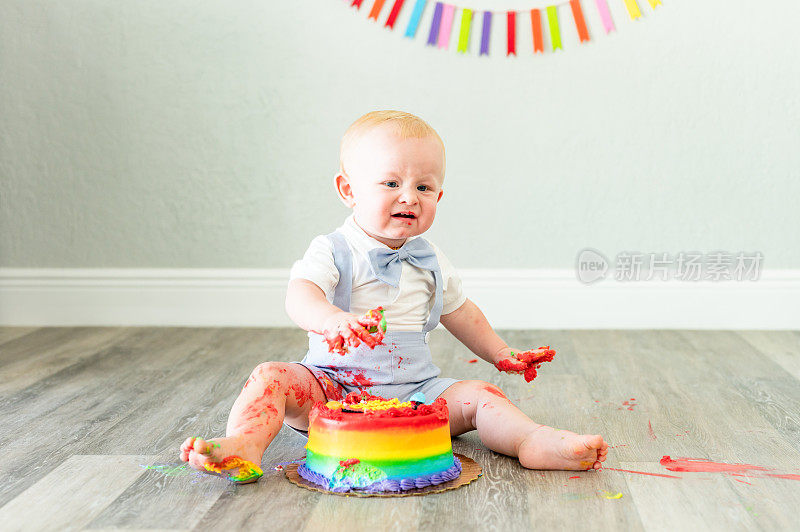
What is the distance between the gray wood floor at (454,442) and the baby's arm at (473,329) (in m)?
0.16

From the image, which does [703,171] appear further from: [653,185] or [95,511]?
[95,511]

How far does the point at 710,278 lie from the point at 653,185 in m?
0.29

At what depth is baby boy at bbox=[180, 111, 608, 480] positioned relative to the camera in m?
1.22

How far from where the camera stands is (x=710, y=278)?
7.91 ft

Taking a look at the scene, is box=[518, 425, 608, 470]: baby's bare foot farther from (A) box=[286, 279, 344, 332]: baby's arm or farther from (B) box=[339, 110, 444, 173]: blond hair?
(B) box=[339, 110, 444, 173]: blond hair

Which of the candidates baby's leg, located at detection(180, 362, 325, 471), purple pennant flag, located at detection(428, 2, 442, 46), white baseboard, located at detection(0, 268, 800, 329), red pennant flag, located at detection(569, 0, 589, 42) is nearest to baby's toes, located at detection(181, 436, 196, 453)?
baby's leg, located at detection(180, 362, 325, 471)

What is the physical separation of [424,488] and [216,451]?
0.84ft

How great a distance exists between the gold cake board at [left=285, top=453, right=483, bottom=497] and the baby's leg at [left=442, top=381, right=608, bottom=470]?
0.06 meters

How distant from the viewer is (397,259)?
138 cm

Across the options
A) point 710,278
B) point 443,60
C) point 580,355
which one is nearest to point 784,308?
point 710,278

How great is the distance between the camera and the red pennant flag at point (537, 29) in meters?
2.38

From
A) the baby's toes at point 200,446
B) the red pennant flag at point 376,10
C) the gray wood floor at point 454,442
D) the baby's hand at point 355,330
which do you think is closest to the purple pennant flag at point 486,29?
the red pennant flag at point 376,10

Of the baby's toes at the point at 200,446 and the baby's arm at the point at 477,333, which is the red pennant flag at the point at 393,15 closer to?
the baby's arm at the point at 477,333

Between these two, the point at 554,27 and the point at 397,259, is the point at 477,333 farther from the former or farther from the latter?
the point at 554,27
